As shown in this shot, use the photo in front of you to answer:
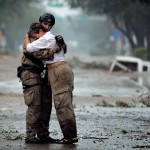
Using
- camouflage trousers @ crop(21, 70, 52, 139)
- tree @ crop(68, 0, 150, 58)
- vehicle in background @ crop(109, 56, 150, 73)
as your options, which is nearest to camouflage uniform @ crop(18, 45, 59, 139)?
camouflage trousers @ crop(21, 70, 52, 139)

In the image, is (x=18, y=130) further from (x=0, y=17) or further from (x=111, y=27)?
(x=111, y=27)

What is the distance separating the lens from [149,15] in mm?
52125

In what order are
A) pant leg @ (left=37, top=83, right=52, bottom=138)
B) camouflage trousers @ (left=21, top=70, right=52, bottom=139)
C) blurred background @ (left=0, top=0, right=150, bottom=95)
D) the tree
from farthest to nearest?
the tree → blurred background @ (left=0, top=0, right=150, bottom=95) → pant leg @ (left=37, top=83, right=52, bottom=138) → camouflage trousers @ (left=21, top=70, right=52, bottom=139)

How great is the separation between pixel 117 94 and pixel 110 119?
8547mm

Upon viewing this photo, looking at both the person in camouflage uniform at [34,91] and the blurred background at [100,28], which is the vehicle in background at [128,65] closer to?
the blurred background at [100,28]

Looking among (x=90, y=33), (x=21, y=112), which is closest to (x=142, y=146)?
(x=21, y=112)

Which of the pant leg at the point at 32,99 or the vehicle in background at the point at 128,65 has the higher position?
the pant leg at the point at 32,99

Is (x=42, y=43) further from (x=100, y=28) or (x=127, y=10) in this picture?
(x=100, y=28)

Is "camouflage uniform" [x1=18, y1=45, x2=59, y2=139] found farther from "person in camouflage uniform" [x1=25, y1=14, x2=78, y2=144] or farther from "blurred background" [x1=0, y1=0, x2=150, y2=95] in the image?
"blurred background" [x1=0, y1=0, x2=150, y2=95]

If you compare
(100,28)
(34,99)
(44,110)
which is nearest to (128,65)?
(44,110)

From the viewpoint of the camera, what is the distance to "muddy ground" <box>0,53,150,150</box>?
8.28 metres

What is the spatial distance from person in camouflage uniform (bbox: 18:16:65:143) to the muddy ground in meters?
0.26

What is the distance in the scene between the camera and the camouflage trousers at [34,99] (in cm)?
845

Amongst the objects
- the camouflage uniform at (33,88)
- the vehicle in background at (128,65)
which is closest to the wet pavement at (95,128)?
the camouflage uniform at (33,88)
